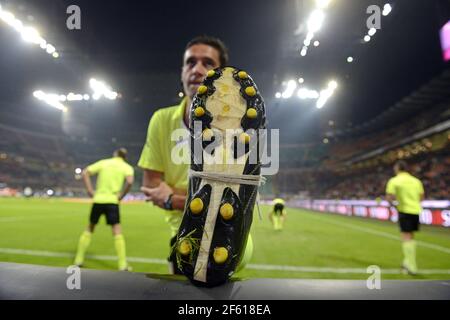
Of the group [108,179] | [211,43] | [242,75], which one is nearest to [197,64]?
[211,43]

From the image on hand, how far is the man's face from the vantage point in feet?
5.94

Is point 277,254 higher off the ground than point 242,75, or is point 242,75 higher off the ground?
point 242,75

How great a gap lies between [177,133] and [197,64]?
0.48m

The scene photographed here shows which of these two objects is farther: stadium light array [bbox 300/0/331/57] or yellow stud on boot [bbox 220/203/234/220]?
stadium light array [bbox 300/0/331/57]

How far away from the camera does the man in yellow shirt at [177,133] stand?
1828 millimetres

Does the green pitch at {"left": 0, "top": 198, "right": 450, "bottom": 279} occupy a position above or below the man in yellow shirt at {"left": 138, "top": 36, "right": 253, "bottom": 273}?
below

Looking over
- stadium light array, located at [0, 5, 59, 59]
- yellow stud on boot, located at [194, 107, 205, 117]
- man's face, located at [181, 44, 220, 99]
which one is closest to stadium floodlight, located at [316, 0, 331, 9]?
stadium light array, located at [0, 5, 59, 59]

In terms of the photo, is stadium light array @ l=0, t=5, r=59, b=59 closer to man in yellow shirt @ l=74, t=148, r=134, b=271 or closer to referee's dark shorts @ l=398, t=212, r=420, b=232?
man in yellow shirt @ l=74, t=148, r=134, b=271

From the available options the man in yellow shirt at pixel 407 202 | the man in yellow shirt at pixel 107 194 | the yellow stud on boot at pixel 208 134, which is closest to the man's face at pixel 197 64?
the yellow stud on boot at pixel 208 134

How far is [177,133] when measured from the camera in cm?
193

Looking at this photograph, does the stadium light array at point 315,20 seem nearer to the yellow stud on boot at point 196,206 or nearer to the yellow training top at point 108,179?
the yellow training top at point 108,179

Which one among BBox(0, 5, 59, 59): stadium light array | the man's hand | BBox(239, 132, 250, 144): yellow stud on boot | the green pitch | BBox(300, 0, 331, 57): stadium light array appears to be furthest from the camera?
BBox(300, 0, 331, 57): stadium light array

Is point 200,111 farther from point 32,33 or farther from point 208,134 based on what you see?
point 32,33

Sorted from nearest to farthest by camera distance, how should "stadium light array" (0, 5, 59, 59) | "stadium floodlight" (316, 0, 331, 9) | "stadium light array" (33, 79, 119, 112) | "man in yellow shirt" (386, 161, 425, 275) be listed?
"stadium light array" (0, 5, 59, 59)
"man in yellow shirt" (386, 161, 425, 275)
"stadium floodlight" (316, 0, 331, 9)
"stadium light array" (33, 79, 119, 112)
